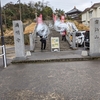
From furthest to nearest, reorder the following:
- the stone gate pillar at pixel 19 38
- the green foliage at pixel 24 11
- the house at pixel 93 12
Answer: the green foliage at pixel 24 11 < the house at pixel 93 12 < the stone gate pillar at pixel 19 38

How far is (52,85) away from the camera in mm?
4590

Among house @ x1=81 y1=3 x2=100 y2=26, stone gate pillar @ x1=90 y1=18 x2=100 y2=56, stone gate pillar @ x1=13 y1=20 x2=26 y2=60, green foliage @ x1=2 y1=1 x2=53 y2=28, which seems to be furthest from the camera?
green foliage @ x1=2 y1=1 x2=53 y2=28

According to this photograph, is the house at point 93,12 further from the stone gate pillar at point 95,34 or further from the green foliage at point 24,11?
the stone gate pillar at point 95,34

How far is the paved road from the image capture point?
3852 millimetres

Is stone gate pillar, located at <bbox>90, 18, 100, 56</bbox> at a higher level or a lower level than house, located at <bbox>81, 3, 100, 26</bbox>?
lower

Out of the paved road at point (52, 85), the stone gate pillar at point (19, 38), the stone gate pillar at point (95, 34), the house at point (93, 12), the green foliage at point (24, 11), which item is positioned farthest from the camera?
the green foliage at point (24, 11)

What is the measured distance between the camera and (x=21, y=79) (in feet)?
17.5

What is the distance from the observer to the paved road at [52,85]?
3.85m

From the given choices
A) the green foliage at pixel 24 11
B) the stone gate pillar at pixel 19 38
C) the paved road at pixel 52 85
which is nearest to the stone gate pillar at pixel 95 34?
the paved road at pixel 52 85

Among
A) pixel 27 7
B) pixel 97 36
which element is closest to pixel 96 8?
pixel 27 7

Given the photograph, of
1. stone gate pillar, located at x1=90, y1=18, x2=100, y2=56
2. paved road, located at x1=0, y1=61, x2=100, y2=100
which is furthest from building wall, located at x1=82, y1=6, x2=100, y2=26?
paved road, located at x1=0, y1=61, x2=100, y2=100

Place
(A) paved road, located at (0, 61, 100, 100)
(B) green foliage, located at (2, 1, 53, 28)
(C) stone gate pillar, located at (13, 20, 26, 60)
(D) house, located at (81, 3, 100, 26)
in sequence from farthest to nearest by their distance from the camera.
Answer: (B) green foliage, located at (2, 1, 53, 28) → (D) house, located at (81, 3, 100, 26) → (C) stone gate pillar, located at (13, 20, 26, 60) → (A) paved road, located at (0, 61, 100, 100)

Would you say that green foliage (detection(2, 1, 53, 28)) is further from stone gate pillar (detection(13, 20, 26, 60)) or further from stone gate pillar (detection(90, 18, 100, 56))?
stone gate pillar (detection(90, 18, 100, 56))

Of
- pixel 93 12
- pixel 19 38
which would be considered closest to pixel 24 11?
pixel 93 12
